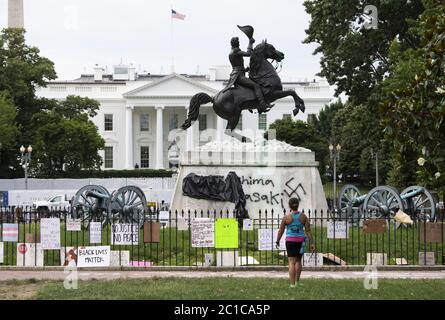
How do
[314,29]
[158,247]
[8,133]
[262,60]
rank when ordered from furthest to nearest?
[8,133], [314,29], [262,60], [158,247]

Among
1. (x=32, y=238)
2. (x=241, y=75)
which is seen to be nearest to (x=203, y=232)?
(x=32, y=238)

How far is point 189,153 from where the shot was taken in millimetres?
21109

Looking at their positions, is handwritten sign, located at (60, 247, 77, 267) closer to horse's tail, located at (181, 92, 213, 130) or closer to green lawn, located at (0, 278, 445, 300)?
green lawn, located at (0, 278, 445, 300)

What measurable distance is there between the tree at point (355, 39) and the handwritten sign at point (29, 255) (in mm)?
21185

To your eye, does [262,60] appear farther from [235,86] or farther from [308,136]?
[308,136]

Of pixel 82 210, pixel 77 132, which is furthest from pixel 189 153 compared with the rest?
pixel 77 132

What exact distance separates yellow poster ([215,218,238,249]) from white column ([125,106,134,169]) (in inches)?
2758

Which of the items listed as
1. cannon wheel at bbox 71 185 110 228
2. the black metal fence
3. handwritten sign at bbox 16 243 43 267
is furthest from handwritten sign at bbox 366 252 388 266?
cannon wheel at bbox 71 185 110 228

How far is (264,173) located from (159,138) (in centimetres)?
6333

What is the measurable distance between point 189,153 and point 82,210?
3956 millimetres

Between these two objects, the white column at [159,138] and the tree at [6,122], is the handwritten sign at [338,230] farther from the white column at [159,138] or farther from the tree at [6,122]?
the white column at [159,138]

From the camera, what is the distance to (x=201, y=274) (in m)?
13.8

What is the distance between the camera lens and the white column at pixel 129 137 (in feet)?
278

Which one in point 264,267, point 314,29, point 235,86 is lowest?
point 264,267
